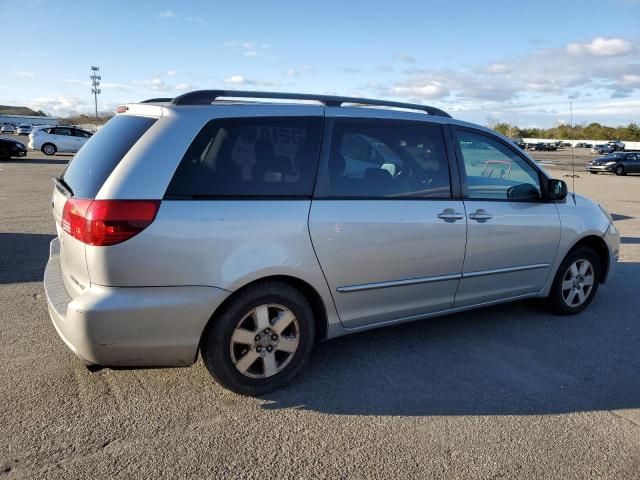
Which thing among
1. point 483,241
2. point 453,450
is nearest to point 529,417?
point 453,450

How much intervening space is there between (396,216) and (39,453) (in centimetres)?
251

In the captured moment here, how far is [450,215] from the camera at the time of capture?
393 centimetres

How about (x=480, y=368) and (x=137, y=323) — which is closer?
(x=137, y=323)

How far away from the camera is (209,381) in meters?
3.50

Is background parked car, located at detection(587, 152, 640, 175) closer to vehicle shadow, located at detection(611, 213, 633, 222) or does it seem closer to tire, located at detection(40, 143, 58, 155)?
vehicle shadow, located at detection(611, 213, 633, 222)

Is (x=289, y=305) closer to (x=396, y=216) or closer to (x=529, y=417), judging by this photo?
(x=396, y=216)

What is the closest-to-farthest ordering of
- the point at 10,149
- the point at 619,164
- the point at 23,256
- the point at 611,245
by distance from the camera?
the point at 611,245, the point at 23,256, the point at 10,149, the point at 619,164

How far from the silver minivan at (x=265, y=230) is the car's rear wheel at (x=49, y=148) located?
2882cm

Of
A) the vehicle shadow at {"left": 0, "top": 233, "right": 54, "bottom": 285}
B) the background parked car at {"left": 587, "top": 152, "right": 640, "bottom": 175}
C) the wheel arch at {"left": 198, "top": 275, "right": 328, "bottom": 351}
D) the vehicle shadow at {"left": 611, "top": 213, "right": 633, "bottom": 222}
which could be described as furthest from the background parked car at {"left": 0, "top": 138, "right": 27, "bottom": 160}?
the background parked car at {"left": 587, "top": 152, "right": 640, "bottom": 175}

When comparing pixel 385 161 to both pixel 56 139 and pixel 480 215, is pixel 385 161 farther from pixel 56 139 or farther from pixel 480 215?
pixel 56 139

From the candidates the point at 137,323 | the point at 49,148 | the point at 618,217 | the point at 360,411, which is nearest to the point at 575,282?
the point at 360,411

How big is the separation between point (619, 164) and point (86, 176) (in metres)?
35.2

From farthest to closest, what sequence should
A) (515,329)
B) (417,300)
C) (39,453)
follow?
(515,329)
(417,300)
(39,453)

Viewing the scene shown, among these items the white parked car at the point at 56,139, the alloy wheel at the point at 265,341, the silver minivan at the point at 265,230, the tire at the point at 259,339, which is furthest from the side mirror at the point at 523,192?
the white parked car at the point at 56,139
